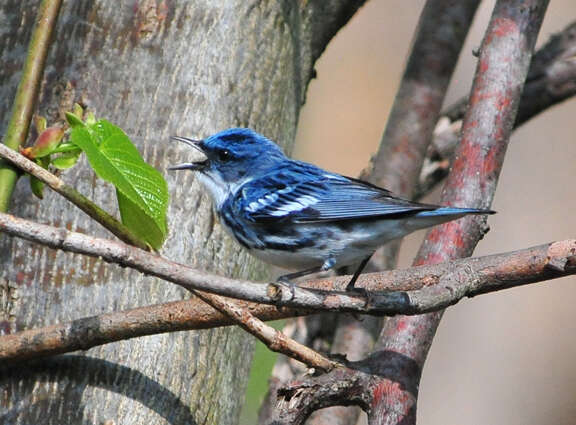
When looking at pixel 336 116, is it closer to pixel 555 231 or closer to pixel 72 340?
pixel 555 231

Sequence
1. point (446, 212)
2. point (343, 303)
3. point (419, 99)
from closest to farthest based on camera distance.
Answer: point (343, 303) < point (446, 212) < point (419, 99)

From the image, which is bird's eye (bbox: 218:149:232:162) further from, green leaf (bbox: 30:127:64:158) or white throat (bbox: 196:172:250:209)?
green leaf (bbox: 30:127:64:158)

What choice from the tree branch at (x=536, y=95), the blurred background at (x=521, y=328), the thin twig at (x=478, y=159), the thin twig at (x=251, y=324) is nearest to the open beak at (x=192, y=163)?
the thin twig at (x=251, y=324)

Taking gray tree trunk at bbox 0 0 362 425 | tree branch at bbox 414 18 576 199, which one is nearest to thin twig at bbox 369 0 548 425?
gray tree trunk at bbox 0 0 362 425

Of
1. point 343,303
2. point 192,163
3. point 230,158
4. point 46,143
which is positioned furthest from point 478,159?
point 46,143

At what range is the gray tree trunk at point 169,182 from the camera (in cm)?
264

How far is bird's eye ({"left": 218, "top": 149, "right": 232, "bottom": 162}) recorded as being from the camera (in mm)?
3266

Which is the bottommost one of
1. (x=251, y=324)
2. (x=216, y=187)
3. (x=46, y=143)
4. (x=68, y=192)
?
(x=251, y=324)

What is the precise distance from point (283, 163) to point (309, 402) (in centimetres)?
117

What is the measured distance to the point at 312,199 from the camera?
3258 mm

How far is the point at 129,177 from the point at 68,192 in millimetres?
170

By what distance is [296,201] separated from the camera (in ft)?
10.7

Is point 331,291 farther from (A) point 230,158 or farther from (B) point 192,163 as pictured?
(A) point 230,158

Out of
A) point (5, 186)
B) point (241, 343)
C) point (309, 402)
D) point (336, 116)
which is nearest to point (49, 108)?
point (5, 186)
